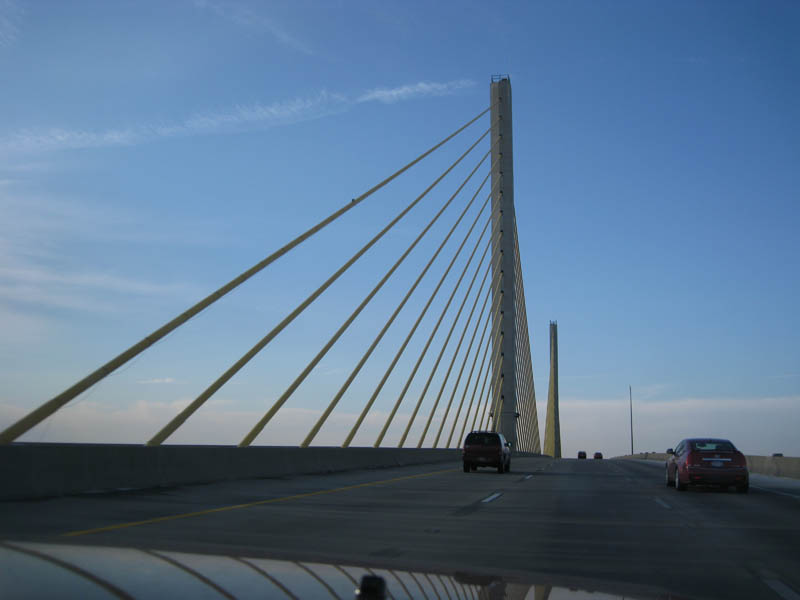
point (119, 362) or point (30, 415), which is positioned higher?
point (119, 362)

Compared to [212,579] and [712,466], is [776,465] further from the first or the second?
[212,579]

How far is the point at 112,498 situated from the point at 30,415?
76.8 inches

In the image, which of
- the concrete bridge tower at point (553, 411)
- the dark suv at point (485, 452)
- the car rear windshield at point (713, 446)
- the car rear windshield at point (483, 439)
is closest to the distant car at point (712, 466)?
the car rear windshield at point (713, 446)

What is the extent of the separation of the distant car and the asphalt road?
261 cm

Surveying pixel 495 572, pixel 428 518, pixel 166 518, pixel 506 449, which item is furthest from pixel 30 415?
pixel 506 449

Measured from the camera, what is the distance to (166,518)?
11.6 meters

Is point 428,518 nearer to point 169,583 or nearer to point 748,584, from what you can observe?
point 748,584

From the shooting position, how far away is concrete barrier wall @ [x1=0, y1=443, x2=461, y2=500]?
13336 mm

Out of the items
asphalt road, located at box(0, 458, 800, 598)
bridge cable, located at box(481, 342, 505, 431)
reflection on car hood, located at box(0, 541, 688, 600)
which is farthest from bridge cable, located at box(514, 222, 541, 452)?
reflection on car hood, located at box(0, 541, 688, 600)

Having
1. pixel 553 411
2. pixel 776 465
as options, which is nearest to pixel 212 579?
pixel 776 465

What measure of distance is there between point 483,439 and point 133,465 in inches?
652

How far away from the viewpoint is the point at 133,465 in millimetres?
16297

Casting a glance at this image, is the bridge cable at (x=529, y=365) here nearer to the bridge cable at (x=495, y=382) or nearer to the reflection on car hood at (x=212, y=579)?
the bridge cable at (x=495, y=382)

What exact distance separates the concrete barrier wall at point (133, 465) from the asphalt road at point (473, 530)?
444 millimetres
